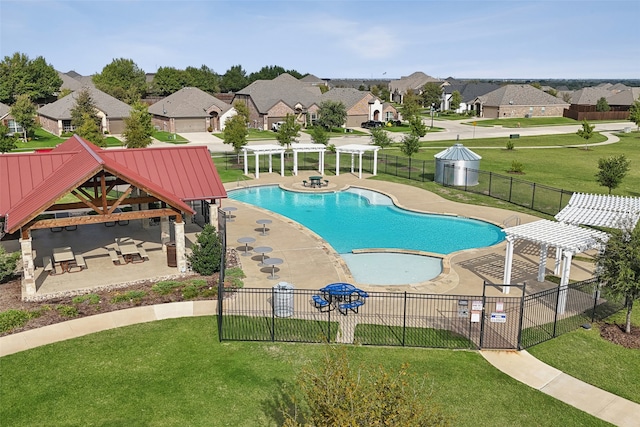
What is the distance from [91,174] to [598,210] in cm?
2146

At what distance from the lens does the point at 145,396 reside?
14461 mm

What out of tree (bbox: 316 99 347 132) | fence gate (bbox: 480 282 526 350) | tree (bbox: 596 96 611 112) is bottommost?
fence gate (bbox: 480 282 526 350)

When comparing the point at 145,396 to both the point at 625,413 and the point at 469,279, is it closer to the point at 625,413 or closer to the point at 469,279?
the point at 625,413

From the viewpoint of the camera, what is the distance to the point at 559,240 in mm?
21078

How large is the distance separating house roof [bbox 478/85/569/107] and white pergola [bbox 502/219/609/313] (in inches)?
3560

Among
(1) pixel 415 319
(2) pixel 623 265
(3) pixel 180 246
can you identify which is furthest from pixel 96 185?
(2) pixel 623 265

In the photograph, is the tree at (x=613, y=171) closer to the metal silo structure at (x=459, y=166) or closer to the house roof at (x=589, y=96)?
the metal silo structure at (x=459, y=166)

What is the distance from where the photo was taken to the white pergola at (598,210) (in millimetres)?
23478

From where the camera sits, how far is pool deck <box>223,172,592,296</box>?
2259 centimetres

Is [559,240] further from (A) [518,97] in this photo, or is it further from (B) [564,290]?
(A) [518,97]

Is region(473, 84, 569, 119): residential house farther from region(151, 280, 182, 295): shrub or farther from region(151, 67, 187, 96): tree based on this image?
region(151, 280, 182, 295): shrub

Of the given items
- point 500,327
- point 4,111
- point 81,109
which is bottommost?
point 500,327


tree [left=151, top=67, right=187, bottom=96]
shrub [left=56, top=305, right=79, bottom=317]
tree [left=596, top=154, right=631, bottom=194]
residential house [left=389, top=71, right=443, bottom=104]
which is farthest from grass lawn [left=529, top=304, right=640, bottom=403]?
residential house [left=389, top=71, right=443, bottom=104]

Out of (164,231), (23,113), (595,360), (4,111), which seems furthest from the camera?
(4,111)
